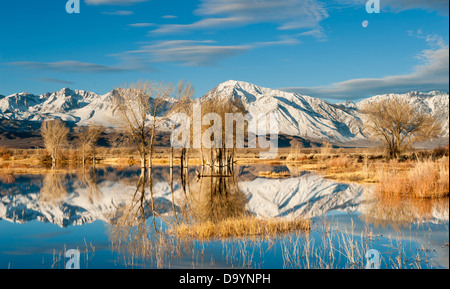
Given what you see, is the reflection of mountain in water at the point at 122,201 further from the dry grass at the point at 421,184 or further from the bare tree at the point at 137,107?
the bare tree at the point at 137,107

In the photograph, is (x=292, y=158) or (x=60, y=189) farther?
(x=292, y=158)

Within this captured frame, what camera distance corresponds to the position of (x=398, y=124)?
45250 millimetres

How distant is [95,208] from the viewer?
1830 cm

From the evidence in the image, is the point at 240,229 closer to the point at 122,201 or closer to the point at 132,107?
the point at 122,201

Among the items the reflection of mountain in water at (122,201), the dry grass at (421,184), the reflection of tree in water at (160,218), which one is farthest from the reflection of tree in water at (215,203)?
the dry grass at (421,184)

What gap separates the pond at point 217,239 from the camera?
9.34 metres

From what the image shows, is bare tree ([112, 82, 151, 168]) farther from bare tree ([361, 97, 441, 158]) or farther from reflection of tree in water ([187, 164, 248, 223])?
bare tree ([361, 97, 441, 158])

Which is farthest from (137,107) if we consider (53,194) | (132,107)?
(53,194)

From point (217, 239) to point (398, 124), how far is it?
39321mm
